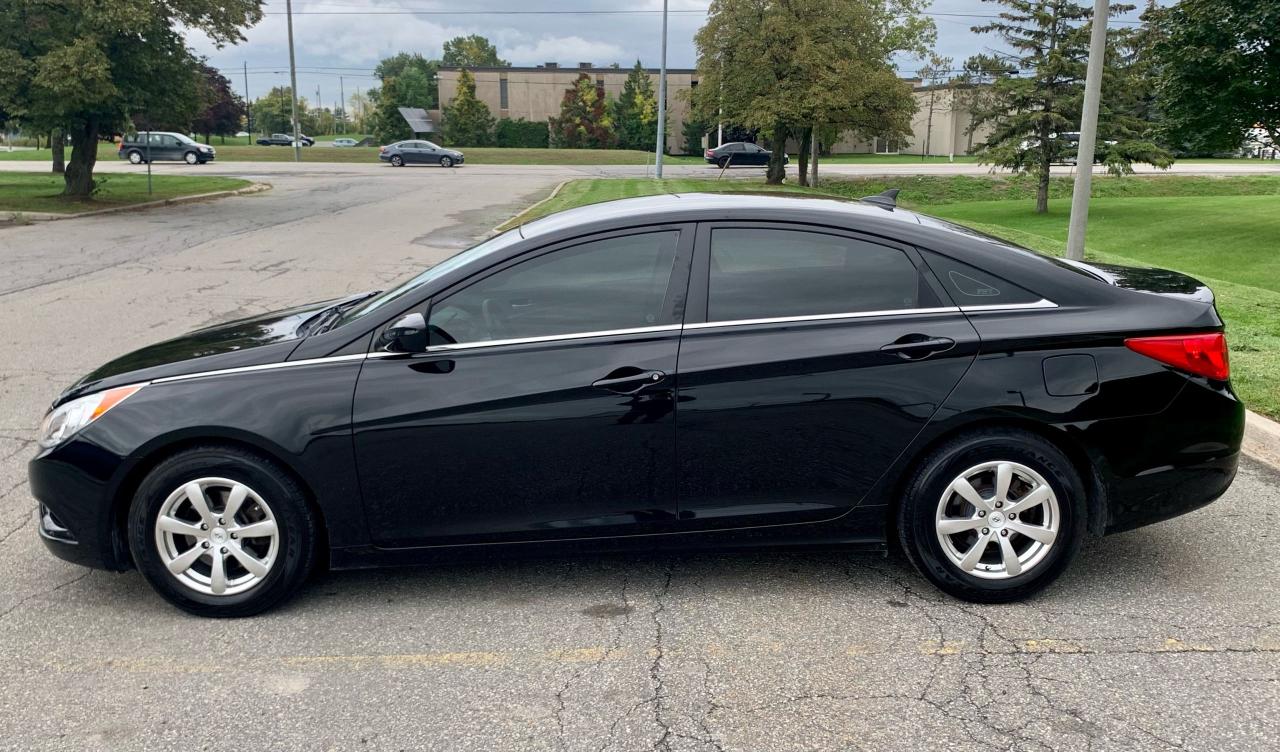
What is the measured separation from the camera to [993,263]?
391 centimetres

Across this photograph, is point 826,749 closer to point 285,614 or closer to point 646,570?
point 646,570

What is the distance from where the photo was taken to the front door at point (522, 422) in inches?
145

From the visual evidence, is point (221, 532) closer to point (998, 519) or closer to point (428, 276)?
point (428, 276)

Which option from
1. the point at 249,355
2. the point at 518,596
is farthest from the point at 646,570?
the point at 249,355

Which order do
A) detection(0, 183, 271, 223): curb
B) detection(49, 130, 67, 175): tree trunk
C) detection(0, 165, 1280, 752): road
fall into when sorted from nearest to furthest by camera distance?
detection(0, 165, 1280, 752): road → detection(0, 183, 271, 223): curb → detection(49, 130, 67, 175): tree trunk

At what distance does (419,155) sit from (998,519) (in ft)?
167

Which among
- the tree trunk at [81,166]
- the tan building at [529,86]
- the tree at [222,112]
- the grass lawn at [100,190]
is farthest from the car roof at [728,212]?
the tan building at [529,86]

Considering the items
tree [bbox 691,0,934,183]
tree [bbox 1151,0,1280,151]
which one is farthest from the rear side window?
tree [bbox 691,0,934,183]

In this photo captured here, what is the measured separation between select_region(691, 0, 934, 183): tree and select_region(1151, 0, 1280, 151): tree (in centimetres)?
1168

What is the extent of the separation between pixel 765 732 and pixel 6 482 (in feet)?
14.4

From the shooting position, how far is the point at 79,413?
12.5 feet

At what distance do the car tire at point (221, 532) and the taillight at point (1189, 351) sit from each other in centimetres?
328

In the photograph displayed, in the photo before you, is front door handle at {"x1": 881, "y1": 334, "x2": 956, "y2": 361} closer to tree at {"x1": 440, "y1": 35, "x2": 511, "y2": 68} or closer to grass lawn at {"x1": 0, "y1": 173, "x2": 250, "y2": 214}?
grass lawn at {"x1": 0, "y1": 173, "x2": 250, "y2": 214}

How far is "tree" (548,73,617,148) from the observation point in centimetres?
7562
